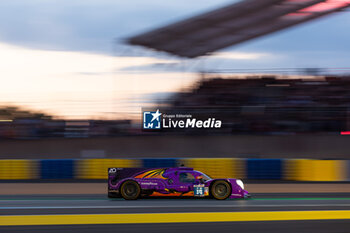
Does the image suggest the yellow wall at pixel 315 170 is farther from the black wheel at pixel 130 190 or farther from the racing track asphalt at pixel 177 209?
the black wheel at pixel 130 190

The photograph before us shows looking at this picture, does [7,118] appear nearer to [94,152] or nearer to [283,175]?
[94,152]

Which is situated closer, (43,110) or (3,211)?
(3,211)

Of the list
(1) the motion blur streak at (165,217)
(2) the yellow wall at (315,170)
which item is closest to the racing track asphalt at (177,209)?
(1) the motion blur streak at (165,217)

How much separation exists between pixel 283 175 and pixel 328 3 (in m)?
5.73

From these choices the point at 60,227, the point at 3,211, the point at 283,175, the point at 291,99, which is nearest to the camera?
the point at 60,227

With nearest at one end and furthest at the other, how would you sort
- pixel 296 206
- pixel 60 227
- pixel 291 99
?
pixel 60 227
pixel 296 206
pixel 291 99

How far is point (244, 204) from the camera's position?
29.5 feet

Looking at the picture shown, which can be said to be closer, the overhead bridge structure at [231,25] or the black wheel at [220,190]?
the black wheel at [220,190]

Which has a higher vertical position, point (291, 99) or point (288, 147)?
point (291, 99)

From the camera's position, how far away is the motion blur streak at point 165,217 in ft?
23.7

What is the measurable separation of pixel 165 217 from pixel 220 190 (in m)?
1.85

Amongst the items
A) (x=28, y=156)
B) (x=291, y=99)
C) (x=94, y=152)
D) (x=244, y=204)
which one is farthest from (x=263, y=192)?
(x=28, y=156)

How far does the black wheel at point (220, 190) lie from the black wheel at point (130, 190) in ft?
4.31

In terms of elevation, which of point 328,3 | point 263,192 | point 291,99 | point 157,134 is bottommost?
point 263,192
